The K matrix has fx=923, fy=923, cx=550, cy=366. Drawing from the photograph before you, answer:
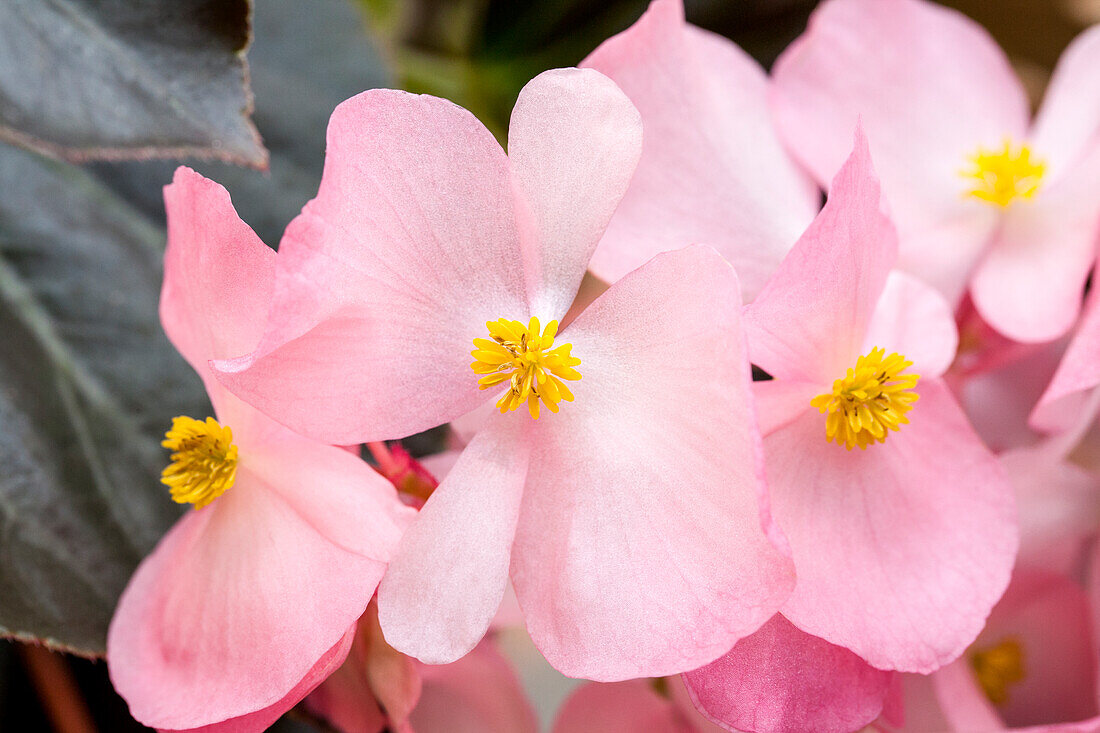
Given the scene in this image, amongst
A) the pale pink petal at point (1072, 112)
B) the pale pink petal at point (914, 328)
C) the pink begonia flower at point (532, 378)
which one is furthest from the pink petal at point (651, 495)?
the pale pink petal at point (1072, 112)

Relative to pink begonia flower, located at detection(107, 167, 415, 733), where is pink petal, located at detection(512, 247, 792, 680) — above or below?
above

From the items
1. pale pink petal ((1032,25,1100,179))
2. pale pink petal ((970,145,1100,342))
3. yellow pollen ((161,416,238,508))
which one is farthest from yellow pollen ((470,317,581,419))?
pale pink petal ((1032,25,1100,179))

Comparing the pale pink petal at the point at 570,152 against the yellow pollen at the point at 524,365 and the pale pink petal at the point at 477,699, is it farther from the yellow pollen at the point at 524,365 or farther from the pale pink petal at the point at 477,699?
the pale pink petal at the point at 477,699

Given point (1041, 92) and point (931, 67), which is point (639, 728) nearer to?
point (931, 67)

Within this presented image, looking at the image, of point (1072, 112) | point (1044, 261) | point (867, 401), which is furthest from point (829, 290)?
point (1072, 112)

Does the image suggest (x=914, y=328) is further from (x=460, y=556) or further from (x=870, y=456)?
(x=460, y=556)

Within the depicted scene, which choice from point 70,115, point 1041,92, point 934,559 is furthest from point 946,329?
point 1041,92

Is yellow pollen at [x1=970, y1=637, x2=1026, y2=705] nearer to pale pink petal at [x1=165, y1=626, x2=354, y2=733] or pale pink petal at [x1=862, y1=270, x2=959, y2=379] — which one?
pale pink petal at [x1=862, y1=270, x2=959, y2=379]
